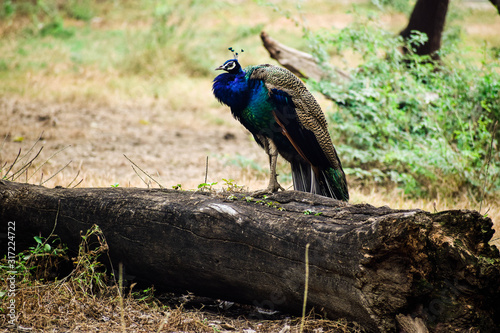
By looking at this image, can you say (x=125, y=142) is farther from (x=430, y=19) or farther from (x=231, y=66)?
(x=430, y=19)

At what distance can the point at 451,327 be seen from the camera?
7.77 feet

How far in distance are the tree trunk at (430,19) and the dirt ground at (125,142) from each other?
2.77 metres

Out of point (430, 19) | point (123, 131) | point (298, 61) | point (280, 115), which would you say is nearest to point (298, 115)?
point (280, 115)

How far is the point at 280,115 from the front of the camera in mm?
3703

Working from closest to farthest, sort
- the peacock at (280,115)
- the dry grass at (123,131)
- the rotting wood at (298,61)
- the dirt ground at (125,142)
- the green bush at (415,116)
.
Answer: the dry grass at (123,131)
the peacock at (280,115)
the green bush at (415,116)
the dirt ground at (125,142)
the rotting wood at (298,61)

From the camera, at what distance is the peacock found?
3705 millimetres

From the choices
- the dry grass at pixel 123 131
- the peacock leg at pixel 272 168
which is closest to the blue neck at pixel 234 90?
the peacock leg at pixel 272 168

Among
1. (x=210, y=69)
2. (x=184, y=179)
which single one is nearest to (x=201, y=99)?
(x=210, y=69)

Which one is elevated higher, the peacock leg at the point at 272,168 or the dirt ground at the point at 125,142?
the peacock leg at the point at 272,168

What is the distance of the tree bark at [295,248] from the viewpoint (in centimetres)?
239

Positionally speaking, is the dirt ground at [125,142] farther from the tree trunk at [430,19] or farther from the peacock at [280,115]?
the tree trunk at [430,19]

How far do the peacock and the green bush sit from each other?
1549mm

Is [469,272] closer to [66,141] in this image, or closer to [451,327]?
[451,327]

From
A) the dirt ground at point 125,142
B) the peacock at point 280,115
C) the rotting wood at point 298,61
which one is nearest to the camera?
the peacock at point 280,115
